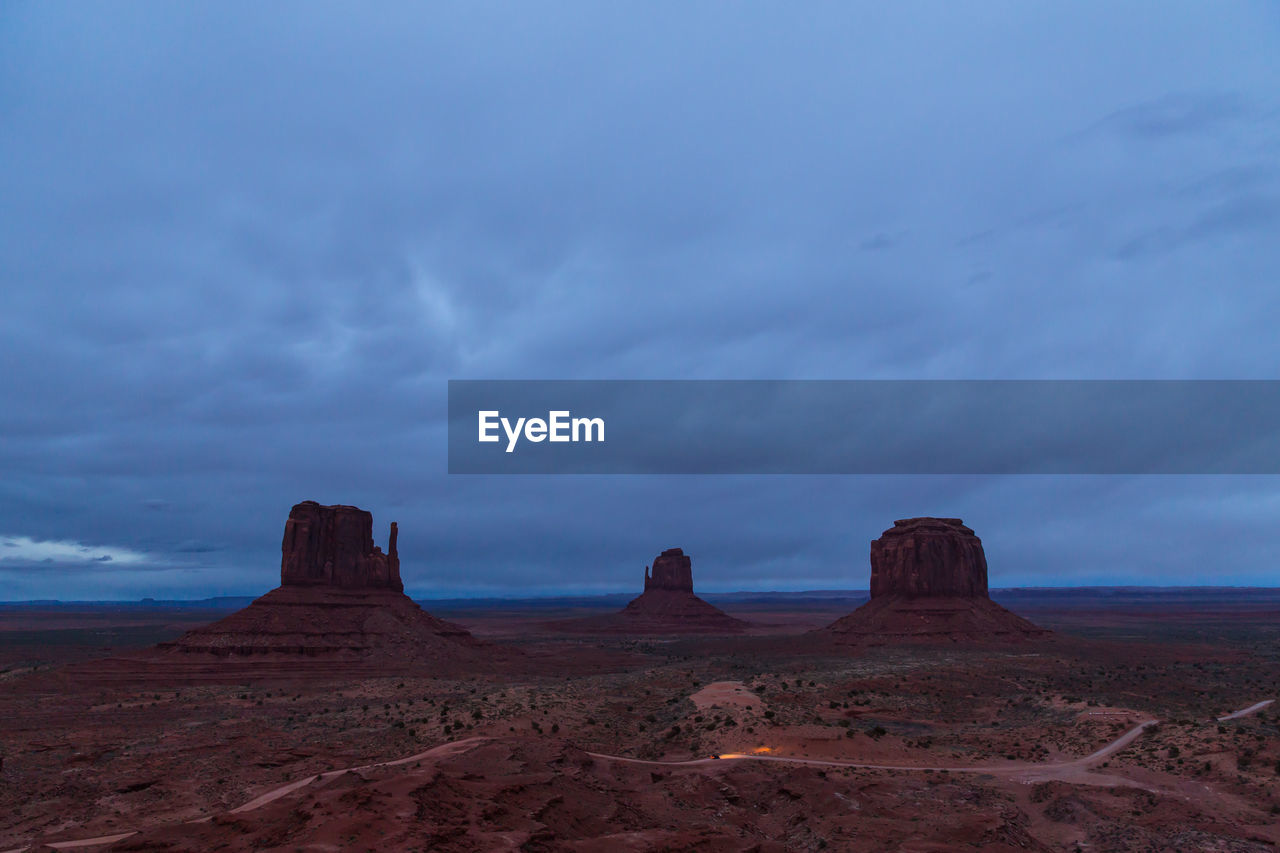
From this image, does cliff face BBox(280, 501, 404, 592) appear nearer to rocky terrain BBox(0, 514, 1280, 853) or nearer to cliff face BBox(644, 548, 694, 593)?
rocky terrain BBox(0, 514, 1280, 853)

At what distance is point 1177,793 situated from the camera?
26.1m

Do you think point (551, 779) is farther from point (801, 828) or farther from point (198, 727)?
point (198, 727)

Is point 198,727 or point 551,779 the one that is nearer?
point 551,779

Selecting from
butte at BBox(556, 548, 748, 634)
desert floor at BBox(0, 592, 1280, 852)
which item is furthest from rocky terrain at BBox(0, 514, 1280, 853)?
butte at BBox(556, 548, 748, 634)

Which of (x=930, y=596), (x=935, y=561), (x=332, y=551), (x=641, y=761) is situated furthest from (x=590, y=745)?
(x=935, y=561)

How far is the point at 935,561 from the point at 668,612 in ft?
250

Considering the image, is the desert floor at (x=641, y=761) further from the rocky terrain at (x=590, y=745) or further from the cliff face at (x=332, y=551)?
the cliff face at (x=332, y=551)

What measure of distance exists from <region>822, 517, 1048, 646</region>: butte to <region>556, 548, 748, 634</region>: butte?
49669mm

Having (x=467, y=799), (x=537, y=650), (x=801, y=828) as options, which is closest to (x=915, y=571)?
(x=537, y=650)

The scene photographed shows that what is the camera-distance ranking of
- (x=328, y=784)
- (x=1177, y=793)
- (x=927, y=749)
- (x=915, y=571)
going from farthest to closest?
(x=915, y=571)
(x=927, y=749)
(x=1177, y=793)
(x=328, y=784)

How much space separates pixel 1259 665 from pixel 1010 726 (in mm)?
51966

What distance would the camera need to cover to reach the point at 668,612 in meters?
160

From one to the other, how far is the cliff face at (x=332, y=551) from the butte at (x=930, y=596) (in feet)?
202

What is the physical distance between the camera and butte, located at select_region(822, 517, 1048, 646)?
89.1 meters
